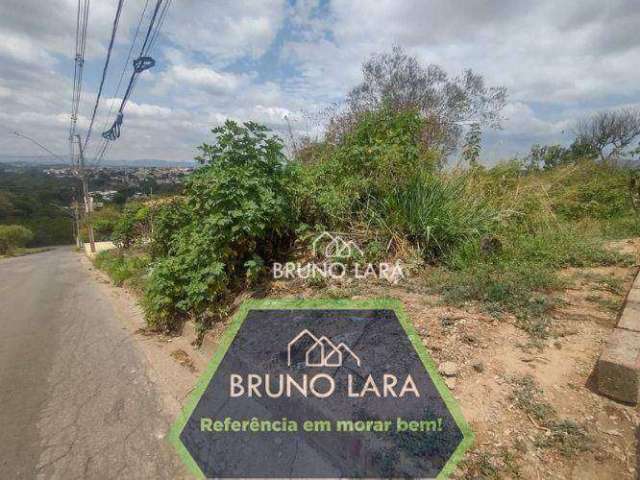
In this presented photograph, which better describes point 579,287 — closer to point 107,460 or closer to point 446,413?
point 446,413

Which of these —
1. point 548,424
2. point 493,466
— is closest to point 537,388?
point 548,424

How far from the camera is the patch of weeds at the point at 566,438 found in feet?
5.35

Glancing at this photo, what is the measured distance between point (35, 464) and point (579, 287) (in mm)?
4490

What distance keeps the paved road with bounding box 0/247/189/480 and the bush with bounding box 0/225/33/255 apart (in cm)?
4199

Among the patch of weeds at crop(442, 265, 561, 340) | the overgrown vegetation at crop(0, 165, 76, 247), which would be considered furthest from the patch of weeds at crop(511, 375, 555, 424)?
the overgrown vegetation at crop(0, 165, 76, 247)

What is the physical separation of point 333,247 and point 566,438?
277 cm

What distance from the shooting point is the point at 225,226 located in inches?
145

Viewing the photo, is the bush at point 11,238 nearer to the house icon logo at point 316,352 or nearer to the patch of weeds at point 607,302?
the house icon logo at point 316,352

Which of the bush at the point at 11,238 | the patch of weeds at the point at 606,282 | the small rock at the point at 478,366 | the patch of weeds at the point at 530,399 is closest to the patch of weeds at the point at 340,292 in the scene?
the small rock at the point at 478,366

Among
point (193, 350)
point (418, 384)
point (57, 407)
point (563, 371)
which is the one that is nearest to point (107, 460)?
point (57, 407)

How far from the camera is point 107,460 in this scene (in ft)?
7.02

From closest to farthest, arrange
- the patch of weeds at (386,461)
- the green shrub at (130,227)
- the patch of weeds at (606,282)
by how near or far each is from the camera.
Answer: the patch of weeds at (386,461) → the patch of weeds at (606,282) → the green shrub at (130,227)
